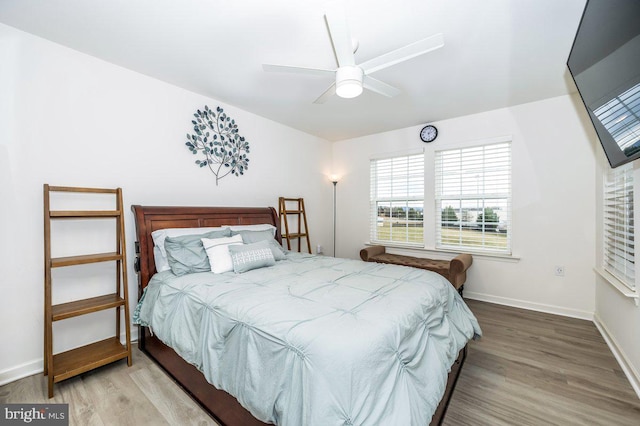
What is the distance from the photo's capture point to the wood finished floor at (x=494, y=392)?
168 centimetres

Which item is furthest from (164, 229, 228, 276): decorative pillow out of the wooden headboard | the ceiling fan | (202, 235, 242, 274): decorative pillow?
the ceiling fan

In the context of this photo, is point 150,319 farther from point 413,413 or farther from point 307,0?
point 307,0

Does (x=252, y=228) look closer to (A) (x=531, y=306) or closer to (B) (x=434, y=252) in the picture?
(B) (x=434, y=252)

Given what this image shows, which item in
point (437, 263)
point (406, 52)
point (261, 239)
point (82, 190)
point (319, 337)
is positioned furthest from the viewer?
point (437, 263)

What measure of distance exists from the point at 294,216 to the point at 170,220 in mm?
2073

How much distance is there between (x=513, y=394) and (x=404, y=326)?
124cm

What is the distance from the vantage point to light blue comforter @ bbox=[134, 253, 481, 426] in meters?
1.09

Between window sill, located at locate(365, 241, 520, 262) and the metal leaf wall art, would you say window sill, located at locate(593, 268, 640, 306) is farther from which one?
the metal leaf wall art

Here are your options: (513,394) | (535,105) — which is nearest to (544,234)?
(535,105)

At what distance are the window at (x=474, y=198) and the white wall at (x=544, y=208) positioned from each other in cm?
12

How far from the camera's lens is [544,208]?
3.31m

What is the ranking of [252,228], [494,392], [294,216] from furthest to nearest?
1. [294,216]
2. [252,228]
3. [494,392]

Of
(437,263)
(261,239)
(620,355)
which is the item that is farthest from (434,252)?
(261,239)

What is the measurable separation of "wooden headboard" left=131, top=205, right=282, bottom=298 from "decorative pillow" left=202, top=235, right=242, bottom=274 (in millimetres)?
493
